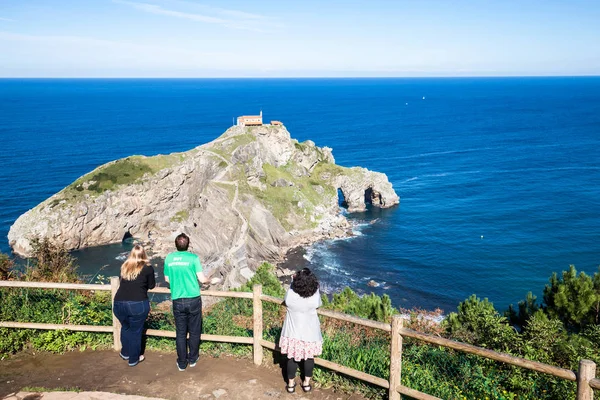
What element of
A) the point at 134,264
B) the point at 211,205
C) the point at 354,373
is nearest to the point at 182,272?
the point at 134,264

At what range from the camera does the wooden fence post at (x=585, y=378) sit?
6.75 meters

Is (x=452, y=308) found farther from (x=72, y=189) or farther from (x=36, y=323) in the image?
(x=72, y=189)

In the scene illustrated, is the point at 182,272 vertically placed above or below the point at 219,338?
above

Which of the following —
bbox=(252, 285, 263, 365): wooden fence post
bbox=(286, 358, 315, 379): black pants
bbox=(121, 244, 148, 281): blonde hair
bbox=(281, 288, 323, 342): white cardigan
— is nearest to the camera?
bbox=(281, 288, 323, 342): white cardigan

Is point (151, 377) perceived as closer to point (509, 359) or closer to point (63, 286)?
point (63, 286)

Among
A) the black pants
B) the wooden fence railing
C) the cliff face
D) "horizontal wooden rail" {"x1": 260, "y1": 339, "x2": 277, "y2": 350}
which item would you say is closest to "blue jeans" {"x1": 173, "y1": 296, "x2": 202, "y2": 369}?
the wooden fence railing

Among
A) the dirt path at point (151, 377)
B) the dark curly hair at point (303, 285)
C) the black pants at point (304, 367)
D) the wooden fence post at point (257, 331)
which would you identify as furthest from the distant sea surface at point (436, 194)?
the dark curly hair at point (303, 285)

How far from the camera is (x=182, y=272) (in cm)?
934

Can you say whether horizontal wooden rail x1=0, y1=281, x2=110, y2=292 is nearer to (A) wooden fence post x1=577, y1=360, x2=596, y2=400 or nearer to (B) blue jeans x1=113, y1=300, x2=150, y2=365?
(B) blue jeans x1=113, y1=300, x2=150, y2=365

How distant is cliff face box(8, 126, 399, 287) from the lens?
2571 inches

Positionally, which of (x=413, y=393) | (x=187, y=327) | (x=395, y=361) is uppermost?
(x=395, y=361)

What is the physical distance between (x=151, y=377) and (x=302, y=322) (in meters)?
3.58

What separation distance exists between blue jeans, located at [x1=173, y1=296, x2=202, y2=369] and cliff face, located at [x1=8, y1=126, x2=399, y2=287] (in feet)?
155

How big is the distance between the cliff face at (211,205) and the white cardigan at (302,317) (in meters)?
48.8
